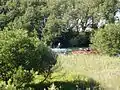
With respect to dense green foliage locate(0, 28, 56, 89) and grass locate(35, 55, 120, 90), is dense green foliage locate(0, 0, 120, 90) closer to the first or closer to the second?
grass locate(35, 55, 120, 90)

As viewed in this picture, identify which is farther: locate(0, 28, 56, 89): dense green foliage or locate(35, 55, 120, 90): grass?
locate(35, 55, 120, 90): grass

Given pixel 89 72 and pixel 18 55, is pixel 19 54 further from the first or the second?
pixel 89 72

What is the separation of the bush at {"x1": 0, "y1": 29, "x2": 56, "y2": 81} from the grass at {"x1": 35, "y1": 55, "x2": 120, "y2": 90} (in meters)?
1.56

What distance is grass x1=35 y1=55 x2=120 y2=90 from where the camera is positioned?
19641 mm

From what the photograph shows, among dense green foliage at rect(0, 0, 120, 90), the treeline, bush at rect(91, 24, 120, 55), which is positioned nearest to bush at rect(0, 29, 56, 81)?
bush at rect(91, 24, 120, 55)

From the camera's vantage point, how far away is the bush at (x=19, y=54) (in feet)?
52.7

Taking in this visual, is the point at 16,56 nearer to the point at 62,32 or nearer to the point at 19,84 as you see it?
the point at 19,84

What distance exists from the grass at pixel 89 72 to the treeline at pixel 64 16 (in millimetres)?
28816

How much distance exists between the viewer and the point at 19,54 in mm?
16141

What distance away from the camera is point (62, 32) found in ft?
188

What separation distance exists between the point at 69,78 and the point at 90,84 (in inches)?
61.1

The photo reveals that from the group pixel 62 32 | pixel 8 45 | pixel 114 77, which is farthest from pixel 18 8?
pixel 8 45

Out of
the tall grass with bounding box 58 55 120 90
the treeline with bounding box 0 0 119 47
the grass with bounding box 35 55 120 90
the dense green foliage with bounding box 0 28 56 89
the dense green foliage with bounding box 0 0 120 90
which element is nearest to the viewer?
the dense green foliage with bounding box 0 28 56 89

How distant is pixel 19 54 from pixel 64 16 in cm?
4220
